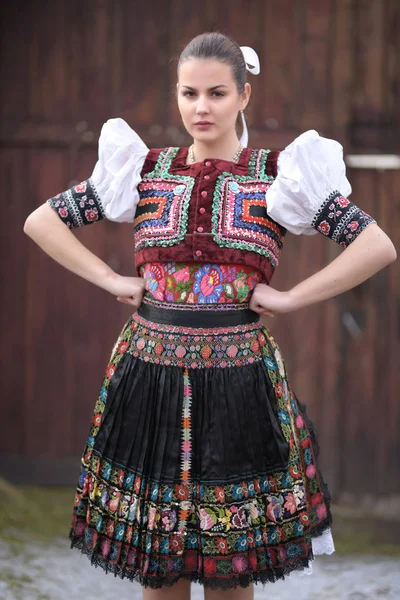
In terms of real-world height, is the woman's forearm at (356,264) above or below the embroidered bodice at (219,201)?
below

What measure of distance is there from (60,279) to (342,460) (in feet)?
4.87

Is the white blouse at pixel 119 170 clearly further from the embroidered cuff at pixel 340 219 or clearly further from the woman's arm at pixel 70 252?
the embroidered cuff at pixel 340 219

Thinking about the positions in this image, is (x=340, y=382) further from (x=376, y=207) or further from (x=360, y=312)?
(x=376, y=207)

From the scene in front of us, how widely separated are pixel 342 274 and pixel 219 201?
13.3 inches

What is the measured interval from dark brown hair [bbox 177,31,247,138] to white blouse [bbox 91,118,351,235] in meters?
0.22

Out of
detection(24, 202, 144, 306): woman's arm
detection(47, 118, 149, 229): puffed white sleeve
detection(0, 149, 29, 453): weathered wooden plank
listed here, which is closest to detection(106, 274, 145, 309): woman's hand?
detection(24, 202, 144, 306): woman's arm

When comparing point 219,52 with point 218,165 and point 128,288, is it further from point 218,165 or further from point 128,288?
point 128,288

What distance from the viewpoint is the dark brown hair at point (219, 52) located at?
1.97 m

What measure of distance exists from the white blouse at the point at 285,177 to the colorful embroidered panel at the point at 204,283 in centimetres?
17

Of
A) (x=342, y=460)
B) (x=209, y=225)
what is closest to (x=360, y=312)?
(x=342, y=460)

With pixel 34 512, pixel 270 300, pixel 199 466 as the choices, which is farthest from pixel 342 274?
pixel 34 512

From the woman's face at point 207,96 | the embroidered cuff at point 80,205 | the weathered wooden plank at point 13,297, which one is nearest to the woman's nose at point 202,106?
the woman's face at point 207,96

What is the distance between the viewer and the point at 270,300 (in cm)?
202

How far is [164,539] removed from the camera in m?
1.95
